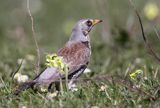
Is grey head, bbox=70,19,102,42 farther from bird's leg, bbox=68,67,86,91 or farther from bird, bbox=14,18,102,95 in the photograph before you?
bird's leg, bbox=68,67,86,91

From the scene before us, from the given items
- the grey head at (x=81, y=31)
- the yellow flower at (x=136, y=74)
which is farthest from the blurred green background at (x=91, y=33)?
the yellow flower at (x=136, y=74)

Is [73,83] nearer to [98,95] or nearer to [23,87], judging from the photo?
[23,87]

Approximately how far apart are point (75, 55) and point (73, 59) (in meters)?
0.07

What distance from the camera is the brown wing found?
23.8ft

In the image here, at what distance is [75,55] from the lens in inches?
291

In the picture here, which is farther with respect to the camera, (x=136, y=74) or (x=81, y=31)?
(x=81, y=31)

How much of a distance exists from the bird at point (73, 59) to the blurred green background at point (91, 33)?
2.02 ft

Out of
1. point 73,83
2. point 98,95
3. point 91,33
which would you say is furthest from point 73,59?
point 91,33

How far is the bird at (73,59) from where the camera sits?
22.2 ft

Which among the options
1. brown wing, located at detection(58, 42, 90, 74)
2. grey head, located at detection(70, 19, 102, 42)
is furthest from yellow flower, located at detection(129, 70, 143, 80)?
grey head, located at detection(70, 19, 102, 42)

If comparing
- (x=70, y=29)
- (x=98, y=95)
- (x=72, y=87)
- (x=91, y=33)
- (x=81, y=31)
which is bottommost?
(x=98, y=95)

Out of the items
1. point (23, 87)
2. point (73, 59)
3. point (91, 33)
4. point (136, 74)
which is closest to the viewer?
point (136, 74)

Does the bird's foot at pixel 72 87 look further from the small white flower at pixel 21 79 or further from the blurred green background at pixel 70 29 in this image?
the blurred green background at pixel 70 29

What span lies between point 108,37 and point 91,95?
559 cm
